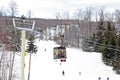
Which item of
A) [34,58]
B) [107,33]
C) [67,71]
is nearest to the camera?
[67,71]

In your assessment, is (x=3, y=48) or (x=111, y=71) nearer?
(x=3, y=48)

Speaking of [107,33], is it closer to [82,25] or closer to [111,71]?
[111,71]

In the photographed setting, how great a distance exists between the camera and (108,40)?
182 feet

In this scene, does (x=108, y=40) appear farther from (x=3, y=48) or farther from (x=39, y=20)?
(x=39, y=20)

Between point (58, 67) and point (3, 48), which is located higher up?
point (3, 48)

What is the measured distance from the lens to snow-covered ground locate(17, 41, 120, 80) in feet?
163

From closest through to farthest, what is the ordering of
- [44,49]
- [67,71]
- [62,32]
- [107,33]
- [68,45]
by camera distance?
[67,71], [107,33], [44,49], [68,45], [62,32]

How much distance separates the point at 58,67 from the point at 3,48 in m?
13.9

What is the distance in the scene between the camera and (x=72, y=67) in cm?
5662

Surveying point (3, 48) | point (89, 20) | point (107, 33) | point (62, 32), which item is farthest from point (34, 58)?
point (89, 20)

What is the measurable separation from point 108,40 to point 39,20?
201 feet

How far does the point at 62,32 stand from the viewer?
314 ft

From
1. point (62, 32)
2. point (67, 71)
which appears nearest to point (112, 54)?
point (67, 71)

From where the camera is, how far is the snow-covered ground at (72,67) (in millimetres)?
49688
